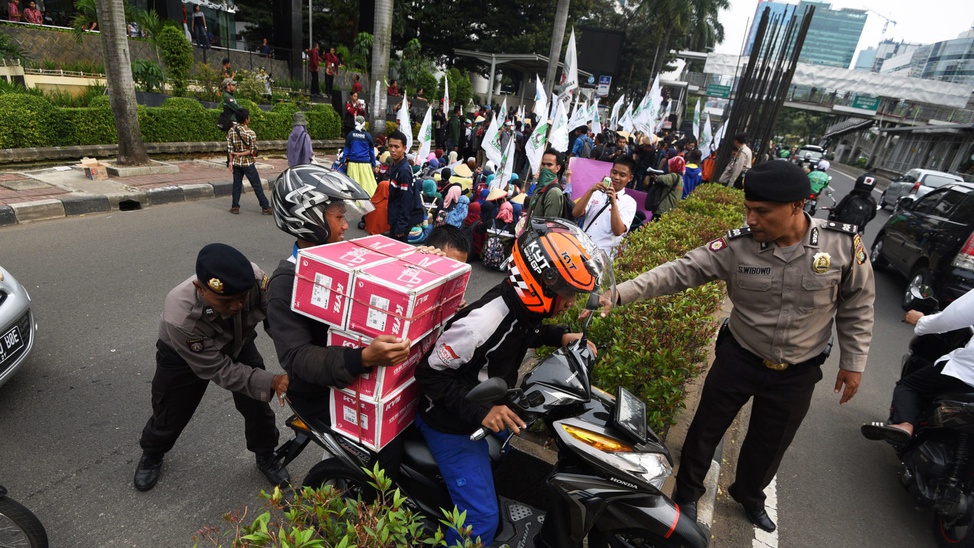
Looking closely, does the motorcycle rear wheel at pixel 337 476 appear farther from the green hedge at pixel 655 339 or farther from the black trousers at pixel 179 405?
the green hedge at pixel 655 339

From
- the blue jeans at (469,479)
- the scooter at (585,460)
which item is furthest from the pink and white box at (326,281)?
the blue jeans at (469,479)

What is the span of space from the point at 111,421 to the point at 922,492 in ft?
16.6

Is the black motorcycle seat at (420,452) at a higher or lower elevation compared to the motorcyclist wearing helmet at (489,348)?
lower

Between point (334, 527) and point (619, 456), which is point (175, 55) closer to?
point (334, 527)

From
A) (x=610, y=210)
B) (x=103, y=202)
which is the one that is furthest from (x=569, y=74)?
(x=103, y=202)

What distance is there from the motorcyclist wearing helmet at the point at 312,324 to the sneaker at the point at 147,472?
1190mm

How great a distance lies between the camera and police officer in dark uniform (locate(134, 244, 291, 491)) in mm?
2164

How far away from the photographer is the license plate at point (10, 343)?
296cm

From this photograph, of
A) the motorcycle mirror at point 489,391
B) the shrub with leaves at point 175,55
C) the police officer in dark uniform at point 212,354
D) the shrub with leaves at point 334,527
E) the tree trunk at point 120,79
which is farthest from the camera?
the shrub with leaves at point 175,55

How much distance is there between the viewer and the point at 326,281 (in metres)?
1.79

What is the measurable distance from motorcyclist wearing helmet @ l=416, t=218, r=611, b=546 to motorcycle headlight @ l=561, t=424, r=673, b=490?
246 mm

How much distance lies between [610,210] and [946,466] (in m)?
2.99

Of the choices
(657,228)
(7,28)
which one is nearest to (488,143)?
(657,228)

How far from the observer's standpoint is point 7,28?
1358 cm
